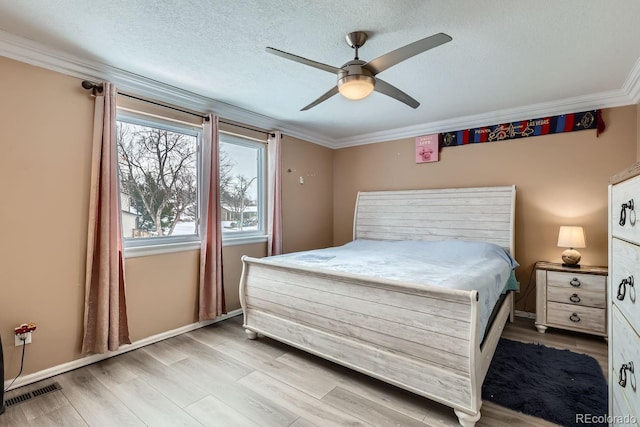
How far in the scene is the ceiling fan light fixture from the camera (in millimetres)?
1957

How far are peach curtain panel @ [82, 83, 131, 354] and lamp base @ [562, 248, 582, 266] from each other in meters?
4.25

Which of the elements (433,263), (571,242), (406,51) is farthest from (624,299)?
(571,242)

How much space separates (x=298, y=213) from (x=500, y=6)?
3279 millimetres

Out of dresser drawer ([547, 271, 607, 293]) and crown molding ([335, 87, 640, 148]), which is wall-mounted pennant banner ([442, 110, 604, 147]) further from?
dresser drawer ([547, 271, 607, 293])

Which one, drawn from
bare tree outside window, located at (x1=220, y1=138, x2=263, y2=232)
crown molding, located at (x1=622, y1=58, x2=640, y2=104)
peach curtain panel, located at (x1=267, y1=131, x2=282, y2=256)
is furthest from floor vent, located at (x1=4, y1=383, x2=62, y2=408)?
crown molding, located at (x1=622, y1=58, x2=640, y2=104)

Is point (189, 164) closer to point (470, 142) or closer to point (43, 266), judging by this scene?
point (43, 266)

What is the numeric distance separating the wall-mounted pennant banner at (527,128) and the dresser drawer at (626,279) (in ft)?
8.33

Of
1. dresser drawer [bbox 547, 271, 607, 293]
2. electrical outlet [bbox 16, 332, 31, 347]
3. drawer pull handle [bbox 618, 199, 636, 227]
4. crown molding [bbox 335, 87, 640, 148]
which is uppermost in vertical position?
crown molding [bbox 335, 87, 640, 148]

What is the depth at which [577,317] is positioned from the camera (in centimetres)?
289

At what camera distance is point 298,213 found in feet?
14.7

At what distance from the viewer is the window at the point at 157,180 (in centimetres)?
282

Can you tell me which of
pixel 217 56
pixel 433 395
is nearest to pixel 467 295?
pixel 433 395

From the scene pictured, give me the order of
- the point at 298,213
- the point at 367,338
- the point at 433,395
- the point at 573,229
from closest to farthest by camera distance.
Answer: the point at 433,395 → the point at 367,338 → the point at 573,229 → the point at 298,213

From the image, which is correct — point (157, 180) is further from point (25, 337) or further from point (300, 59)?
point (300, 59)
